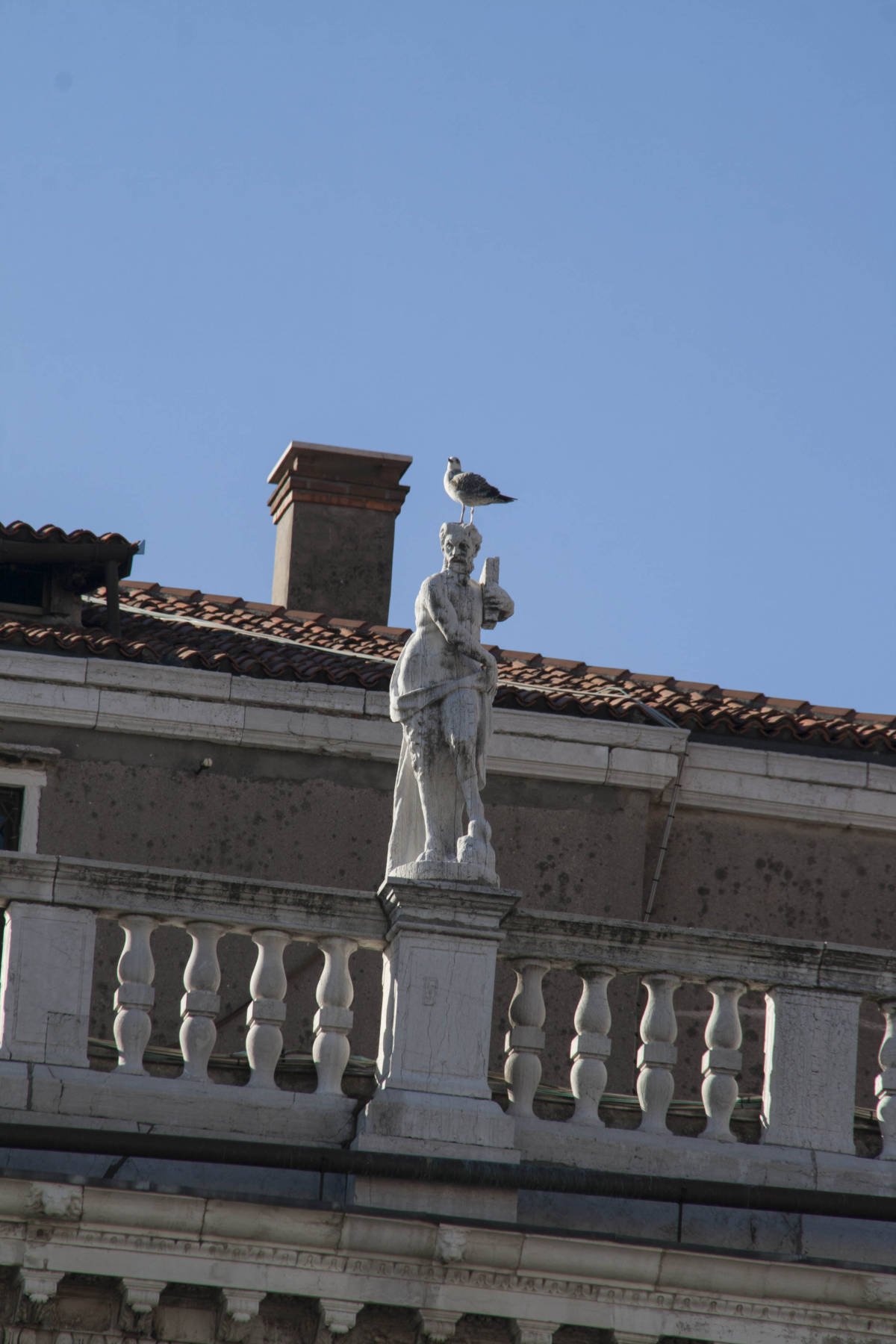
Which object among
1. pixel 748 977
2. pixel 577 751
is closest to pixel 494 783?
pixel 577 751

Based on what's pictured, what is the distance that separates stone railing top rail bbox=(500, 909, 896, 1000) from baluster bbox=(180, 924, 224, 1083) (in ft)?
3.92

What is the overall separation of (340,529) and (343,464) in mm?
512

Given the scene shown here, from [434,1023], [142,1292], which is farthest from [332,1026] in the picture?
[142,1292]

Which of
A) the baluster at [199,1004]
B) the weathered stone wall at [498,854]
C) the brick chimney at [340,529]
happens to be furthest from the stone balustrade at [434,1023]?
the brick chimney at [340,529]

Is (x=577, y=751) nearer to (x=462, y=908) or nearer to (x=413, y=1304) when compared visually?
(x=462, y=908)

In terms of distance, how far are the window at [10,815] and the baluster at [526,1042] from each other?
4574 mm

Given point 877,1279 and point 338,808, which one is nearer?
point 877,1279

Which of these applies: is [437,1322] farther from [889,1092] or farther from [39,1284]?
[889,1092]

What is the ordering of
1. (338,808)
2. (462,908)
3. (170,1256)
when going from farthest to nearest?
(338,808) → (462,908) → (170,1256)

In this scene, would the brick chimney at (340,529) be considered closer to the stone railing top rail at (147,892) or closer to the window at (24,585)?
the window at (24,585)

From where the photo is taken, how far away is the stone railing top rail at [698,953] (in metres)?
9.38

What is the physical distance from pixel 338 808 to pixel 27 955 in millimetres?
4375

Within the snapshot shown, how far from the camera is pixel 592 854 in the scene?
44.3ft

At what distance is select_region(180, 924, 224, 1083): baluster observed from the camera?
30.1 ft
